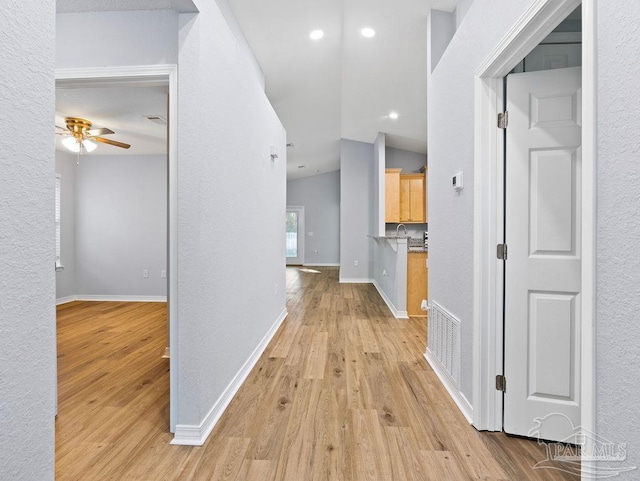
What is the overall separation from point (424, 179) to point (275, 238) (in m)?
4.05

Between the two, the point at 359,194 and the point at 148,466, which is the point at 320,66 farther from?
the point at 148,466

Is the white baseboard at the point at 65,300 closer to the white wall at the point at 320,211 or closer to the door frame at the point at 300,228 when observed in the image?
the door frame at the point at 300,228

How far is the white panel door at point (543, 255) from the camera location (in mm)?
1707

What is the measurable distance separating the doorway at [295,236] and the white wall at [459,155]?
27.7ft

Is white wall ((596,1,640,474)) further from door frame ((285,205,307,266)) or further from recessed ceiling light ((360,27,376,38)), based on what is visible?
door frame ((285,205,307,266))

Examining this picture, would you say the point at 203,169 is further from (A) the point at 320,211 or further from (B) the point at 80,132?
(A) the point at 320,211

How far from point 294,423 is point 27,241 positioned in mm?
1610

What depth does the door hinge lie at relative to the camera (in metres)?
1.82

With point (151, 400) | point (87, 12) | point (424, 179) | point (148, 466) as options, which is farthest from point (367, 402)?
point (424, 179)

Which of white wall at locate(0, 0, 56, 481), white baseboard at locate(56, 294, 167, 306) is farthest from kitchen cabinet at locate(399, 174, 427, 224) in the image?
white wall at locate(0, 0, 56, 481)

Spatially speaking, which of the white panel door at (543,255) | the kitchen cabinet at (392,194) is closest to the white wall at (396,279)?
the kitchen cabinet at (392,194)

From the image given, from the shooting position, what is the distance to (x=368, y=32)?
3.48 meters

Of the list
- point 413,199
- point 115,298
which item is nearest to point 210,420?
point 115,298

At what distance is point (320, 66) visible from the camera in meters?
4.18
